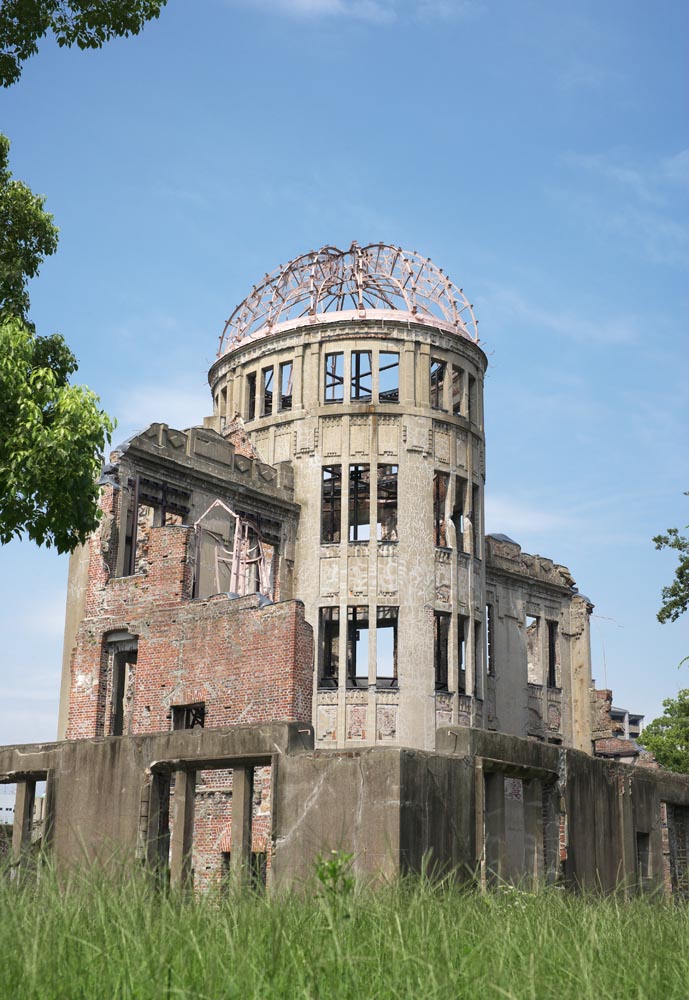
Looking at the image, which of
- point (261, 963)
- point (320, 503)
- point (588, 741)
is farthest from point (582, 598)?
point (261, 963)

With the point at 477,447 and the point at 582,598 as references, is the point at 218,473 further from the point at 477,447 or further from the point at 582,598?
the point at 582,598

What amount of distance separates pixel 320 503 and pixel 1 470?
16.2 metres

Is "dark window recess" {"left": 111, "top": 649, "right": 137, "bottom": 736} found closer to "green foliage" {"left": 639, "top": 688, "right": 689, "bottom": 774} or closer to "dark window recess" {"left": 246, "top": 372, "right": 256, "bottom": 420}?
"dark window recess" {"left": 246, "top": 372, "right": 256, "bottom": 420}

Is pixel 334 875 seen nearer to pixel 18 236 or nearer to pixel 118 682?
pixel 18 236

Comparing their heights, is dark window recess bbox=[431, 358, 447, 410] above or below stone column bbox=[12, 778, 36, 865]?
above

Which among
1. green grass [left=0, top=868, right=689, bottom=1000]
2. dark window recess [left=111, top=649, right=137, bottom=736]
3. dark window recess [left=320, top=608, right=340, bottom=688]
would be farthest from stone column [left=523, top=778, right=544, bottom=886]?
dark window recess [left=320, top=608, right=340, bottom=688]

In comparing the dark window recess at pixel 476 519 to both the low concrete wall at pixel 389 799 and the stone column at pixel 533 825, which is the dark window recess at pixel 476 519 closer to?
the low concrete wall at pixel 389 799

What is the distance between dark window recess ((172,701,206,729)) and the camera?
22922mm

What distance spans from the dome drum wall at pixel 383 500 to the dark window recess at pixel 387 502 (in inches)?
3.4

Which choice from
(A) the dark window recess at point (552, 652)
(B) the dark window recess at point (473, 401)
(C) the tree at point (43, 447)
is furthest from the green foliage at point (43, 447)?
(A) the dark window recess at point (552, 652)

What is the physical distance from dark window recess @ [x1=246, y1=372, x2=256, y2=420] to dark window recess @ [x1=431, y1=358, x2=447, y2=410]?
16.5ft

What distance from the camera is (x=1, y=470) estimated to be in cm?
1439

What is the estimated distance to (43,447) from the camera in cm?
1444

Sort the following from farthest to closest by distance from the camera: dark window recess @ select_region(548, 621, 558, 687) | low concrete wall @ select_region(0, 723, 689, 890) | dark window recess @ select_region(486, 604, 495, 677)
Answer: dark window recess @ select_region(548, 621, 558, 687) < dark window recess @ select_region(486, 604, 495, 677) < low concrete wall @ select_region(0, 723, 689, 890)
